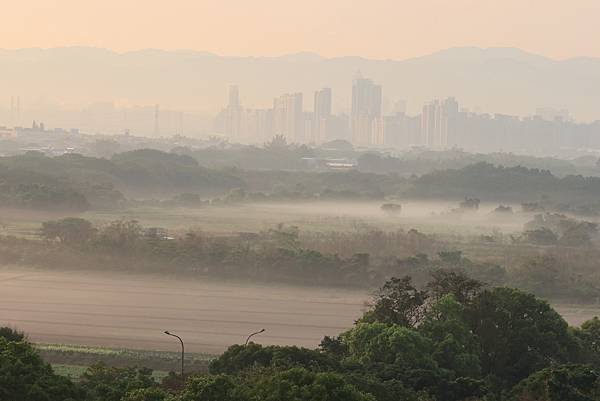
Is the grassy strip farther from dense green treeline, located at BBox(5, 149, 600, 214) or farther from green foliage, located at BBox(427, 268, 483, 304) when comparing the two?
dense green treeline, located at BBox(5, 149, 600, 214)

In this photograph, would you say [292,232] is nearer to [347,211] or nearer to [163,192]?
[347,211]

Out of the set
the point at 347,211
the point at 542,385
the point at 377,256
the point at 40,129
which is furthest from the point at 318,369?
the point at 40,129

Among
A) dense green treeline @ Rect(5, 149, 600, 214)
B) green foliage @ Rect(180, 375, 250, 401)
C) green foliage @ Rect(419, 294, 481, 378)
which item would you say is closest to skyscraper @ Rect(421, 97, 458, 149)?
dense green treeline @ Rect(5, 149, 600, 214)

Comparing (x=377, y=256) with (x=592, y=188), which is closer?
(x=377, y=256)

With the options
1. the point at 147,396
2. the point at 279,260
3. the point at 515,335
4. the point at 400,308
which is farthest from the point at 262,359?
the point at 279,260

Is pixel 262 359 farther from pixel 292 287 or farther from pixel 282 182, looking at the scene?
pixel 282 182
